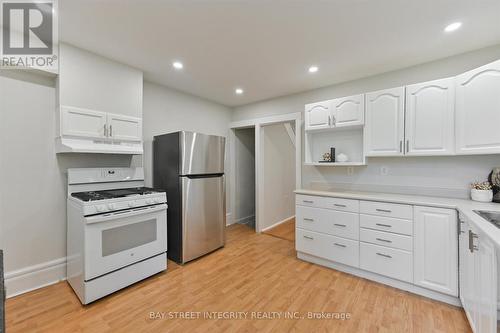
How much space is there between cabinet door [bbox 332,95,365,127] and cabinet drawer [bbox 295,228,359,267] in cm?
144

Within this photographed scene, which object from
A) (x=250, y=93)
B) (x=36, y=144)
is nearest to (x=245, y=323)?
(x=36, y=144)

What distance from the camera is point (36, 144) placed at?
83.3 inches

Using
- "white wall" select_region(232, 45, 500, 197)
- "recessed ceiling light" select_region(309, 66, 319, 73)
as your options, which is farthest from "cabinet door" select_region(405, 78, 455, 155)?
"recessed ceiling light" select_region(309, 66, 319, 73)

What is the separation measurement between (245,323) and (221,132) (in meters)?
3.26

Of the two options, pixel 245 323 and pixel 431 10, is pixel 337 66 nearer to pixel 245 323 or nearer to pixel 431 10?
pixel 431 10

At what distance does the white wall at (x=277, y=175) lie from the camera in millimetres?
4098

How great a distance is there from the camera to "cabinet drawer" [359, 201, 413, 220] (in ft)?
6.75

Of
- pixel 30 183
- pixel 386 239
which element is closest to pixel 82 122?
pixel 30 183

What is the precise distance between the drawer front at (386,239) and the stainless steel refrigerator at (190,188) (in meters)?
1.91

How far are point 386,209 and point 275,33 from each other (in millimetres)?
2065

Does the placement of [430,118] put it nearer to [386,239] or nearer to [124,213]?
[386,239]

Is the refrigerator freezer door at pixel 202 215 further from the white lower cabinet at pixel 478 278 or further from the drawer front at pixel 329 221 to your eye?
the white lower cabinet at pixel 478 278

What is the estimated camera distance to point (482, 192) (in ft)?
6.56

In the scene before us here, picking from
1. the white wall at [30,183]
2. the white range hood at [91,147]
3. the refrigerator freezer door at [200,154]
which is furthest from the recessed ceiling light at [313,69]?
the white wall at [30,183]
